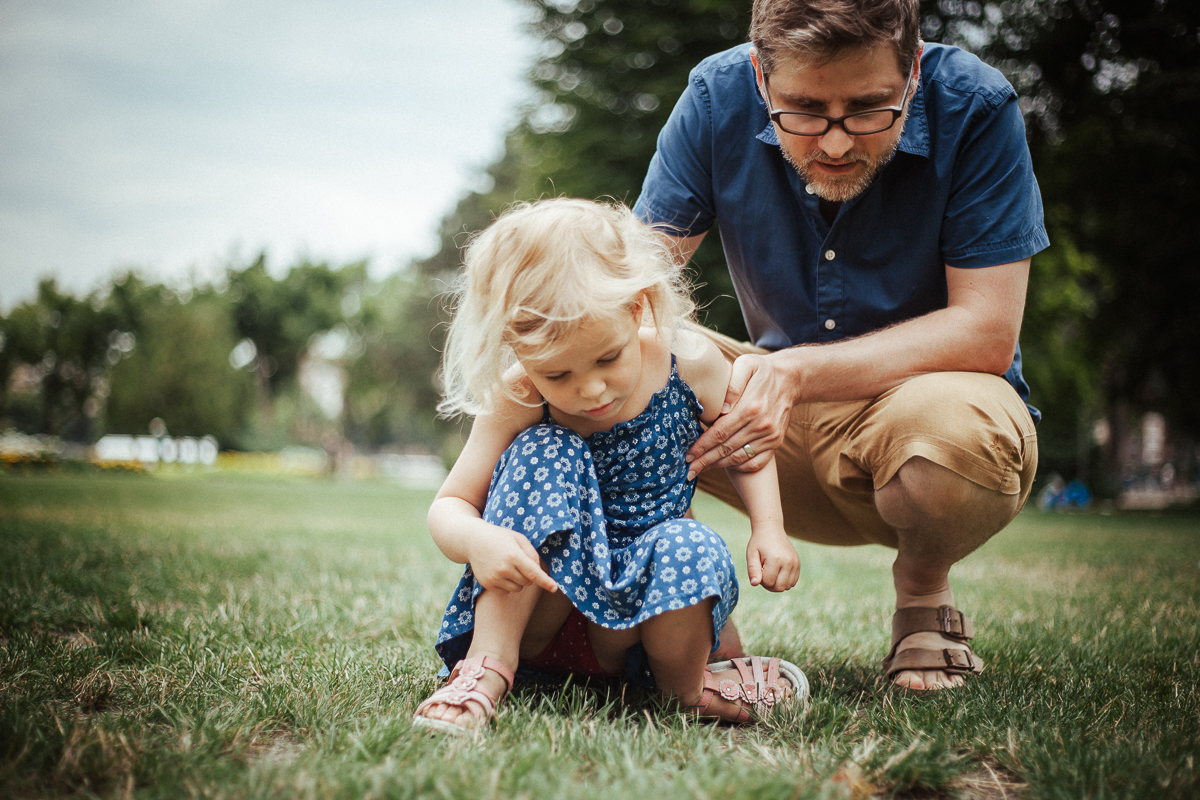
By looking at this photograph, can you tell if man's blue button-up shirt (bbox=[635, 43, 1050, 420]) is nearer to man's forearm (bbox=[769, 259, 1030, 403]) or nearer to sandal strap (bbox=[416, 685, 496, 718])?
man's forearm (bbox=[769, 259, 1030, 403])

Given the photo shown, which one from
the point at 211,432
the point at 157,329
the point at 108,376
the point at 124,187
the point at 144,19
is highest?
the point at 144,19

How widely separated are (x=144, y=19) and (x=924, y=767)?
17.2 m

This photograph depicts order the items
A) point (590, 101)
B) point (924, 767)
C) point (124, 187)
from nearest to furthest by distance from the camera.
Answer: point (924, 767) → point (590, 101) → point (124, 187)

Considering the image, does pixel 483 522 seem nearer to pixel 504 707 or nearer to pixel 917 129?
pixel 504 707

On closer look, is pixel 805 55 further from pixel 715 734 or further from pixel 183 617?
pixel 183 617

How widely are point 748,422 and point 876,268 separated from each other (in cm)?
74

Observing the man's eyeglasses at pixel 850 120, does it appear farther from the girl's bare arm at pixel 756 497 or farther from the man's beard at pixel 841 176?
the girl's bare arm at pixel 756 497

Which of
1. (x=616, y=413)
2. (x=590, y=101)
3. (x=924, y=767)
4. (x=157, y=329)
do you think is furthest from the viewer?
(x=157, y=329)

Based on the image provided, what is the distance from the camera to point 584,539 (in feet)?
5.74

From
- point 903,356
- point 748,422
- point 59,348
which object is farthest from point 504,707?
point 59,348

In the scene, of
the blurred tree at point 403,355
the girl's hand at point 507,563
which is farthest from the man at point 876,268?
the blurred tree at point 403,355

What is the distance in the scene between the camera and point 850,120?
2.03 m

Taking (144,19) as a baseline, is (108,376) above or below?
below

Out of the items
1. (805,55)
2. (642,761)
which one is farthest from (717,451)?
(805,55)
